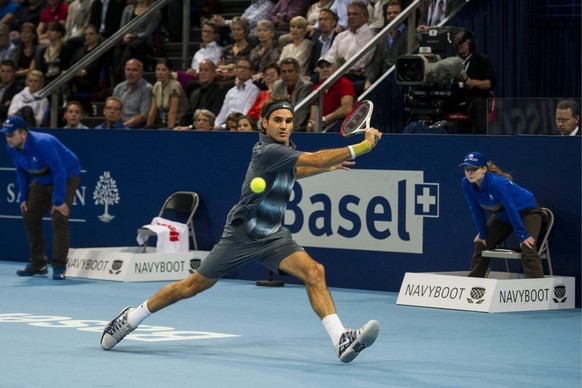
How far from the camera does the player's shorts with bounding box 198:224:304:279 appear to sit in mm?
9023

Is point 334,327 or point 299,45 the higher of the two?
point 299,45

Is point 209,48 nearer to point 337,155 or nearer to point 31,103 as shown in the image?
point 31,103

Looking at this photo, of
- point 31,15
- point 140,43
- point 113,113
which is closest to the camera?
point 113,113

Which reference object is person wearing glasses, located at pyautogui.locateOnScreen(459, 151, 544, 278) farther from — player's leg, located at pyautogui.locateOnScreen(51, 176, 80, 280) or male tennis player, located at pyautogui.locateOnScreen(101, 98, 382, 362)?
player's leg, located at pyautogui.locateOnScreen(51, 176, 80, 280)

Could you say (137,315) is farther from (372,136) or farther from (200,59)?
(200,59)

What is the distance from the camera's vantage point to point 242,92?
55.0 feet

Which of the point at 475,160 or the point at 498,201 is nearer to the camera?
the point at 475,160

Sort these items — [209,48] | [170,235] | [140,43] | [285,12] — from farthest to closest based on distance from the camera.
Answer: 1. [140,43]
2. [209,48]
3. [285,12]
4. [170,235]

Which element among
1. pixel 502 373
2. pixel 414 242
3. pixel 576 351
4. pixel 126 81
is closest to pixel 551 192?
pixel 414 242

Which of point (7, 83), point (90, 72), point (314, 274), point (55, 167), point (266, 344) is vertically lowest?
point (266, 344)

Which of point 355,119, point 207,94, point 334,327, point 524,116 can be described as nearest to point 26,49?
point 207,94

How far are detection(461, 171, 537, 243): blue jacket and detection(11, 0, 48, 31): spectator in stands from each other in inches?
453

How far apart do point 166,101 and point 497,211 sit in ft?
21.5

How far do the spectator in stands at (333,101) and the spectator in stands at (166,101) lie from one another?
253 centimetres
